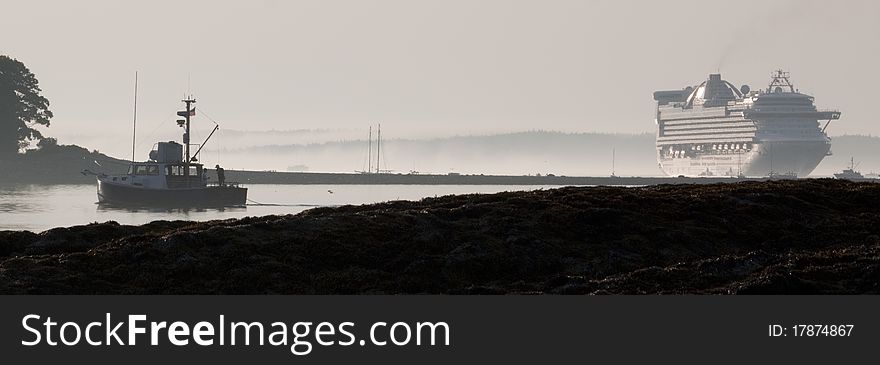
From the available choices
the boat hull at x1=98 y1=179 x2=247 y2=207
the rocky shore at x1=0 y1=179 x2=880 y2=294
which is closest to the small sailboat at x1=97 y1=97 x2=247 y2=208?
the boat hull at x1=98 y1=179 x2=247 y2=207

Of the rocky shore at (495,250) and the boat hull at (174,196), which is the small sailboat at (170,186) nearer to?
the boat hull at (174,196)

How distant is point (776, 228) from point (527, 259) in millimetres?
7442

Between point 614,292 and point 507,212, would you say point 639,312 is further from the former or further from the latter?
point 507,212

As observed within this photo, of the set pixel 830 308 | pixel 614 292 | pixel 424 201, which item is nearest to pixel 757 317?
pixel 830 308

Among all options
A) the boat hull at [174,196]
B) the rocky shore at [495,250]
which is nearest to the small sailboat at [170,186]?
the boat hull at [174,196]

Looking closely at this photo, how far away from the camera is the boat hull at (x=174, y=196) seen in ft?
441

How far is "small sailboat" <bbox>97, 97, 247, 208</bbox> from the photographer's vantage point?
135000 mm

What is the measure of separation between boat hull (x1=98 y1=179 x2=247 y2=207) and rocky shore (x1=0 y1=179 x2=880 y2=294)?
9758 centimetres

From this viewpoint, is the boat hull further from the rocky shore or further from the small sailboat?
the rocky shore

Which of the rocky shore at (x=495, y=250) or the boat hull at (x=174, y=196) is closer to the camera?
the rocky shore at (x=495, y=250)

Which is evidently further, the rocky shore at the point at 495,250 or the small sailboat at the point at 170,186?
the small sailboat at the point at 170,186

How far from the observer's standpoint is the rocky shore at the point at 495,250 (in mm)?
28141

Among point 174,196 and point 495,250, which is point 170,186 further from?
point 495,250

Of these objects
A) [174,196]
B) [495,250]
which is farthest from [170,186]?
[495,250]
